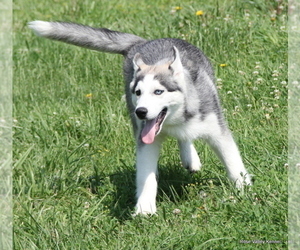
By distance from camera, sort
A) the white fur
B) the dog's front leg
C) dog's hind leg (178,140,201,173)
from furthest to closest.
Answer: the white fur → dog's hind leg (178,140,201,173) → the dog's front leg

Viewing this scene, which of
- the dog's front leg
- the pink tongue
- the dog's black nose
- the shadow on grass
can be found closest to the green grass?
the shadow on grass

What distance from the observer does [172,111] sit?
14.9ft

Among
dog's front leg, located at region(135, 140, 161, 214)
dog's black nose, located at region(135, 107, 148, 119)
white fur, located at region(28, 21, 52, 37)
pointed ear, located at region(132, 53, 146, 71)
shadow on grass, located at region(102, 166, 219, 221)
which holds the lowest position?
shadow on grass, located at region(102, 166, 219, 221)

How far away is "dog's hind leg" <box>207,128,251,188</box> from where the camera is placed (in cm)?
480

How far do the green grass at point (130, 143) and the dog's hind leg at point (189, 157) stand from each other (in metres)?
0.08

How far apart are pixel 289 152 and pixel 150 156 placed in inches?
42.6

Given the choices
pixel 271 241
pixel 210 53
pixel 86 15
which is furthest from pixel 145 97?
pixel 86 15

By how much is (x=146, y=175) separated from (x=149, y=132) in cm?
39

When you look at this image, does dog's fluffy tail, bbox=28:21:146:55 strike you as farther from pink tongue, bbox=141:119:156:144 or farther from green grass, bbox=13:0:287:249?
pink tongue, bbox=141:119:156:144

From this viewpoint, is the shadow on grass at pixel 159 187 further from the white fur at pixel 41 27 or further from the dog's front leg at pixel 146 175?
the white fur at pixel 41 27

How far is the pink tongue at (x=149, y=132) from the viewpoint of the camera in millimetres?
4477

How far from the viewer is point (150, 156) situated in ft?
15.6

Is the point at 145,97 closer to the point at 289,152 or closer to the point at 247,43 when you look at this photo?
the point at 289,152

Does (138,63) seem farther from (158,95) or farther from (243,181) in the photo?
(243,181)
